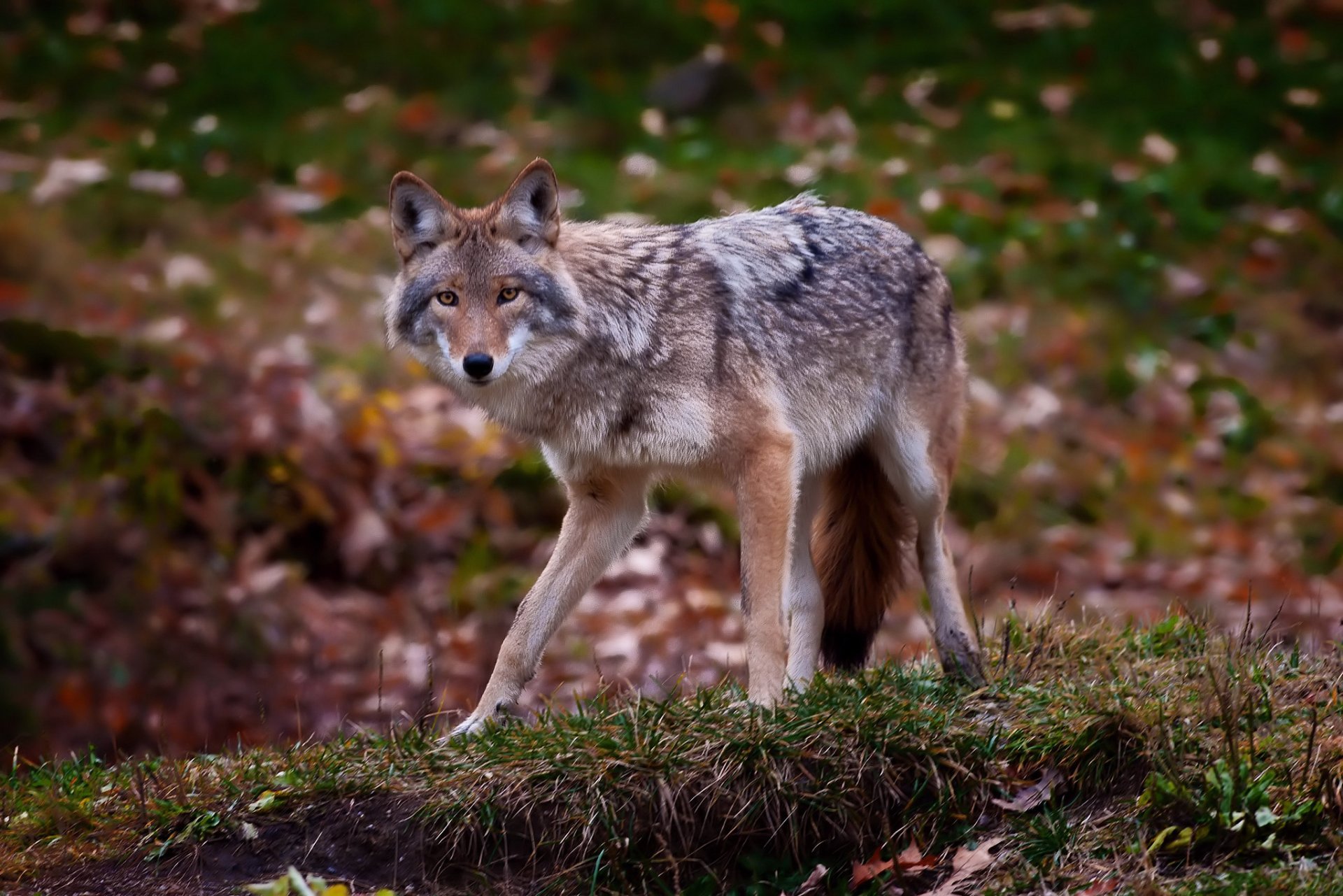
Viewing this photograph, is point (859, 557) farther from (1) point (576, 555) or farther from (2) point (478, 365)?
(2) point (478, 365)

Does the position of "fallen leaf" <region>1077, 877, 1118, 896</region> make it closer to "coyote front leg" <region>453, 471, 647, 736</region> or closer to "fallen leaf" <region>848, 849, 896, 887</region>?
"fallen leaf" <region>848, 849, 896, 887</region>

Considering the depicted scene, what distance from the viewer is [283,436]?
879cm

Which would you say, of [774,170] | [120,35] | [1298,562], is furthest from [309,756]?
[120,35]

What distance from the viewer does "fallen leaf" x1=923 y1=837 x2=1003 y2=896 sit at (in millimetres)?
3871

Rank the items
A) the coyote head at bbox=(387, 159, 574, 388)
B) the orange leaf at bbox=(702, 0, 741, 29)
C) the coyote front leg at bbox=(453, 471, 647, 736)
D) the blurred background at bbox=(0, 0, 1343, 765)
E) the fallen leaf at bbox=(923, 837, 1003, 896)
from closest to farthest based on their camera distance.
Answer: the fallen leaf at bbox=(923, 837, 1003, 896), the coyote head at bbox=(387, 159, 574, 388), the coyote front leg at bbox=(453, 471, 647, 736), the blurred background at bbox=(0, 0, 1343, 765), the orange leaf at bbox=(702, 0, 741, 29)

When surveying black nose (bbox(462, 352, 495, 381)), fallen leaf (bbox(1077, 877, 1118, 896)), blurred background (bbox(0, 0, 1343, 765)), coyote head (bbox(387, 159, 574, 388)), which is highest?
coyote head (bbox(387, 159, 574, 388))

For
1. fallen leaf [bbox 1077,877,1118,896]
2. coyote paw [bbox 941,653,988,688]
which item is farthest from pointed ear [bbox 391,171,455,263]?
fallen leaf [bbox 1077,877,1118,896]

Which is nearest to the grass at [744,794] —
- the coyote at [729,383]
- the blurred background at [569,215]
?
the coyote at [729,383]

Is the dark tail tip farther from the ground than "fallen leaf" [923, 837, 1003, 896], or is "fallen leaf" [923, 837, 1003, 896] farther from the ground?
"fallen leaf" [923, 837, 1003, 896]

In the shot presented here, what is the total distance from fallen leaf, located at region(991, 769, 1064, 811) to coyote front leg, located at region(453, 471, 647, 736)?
176cm

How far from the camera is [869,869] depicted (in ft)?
13.1

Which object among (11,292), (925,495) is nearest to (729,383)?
(925,495)

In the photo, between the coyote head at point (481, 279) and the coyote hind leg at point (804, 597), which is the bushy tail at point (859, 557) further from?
the coyote head at point (481, 279)

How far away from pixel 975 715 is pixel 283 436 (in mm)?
5663
